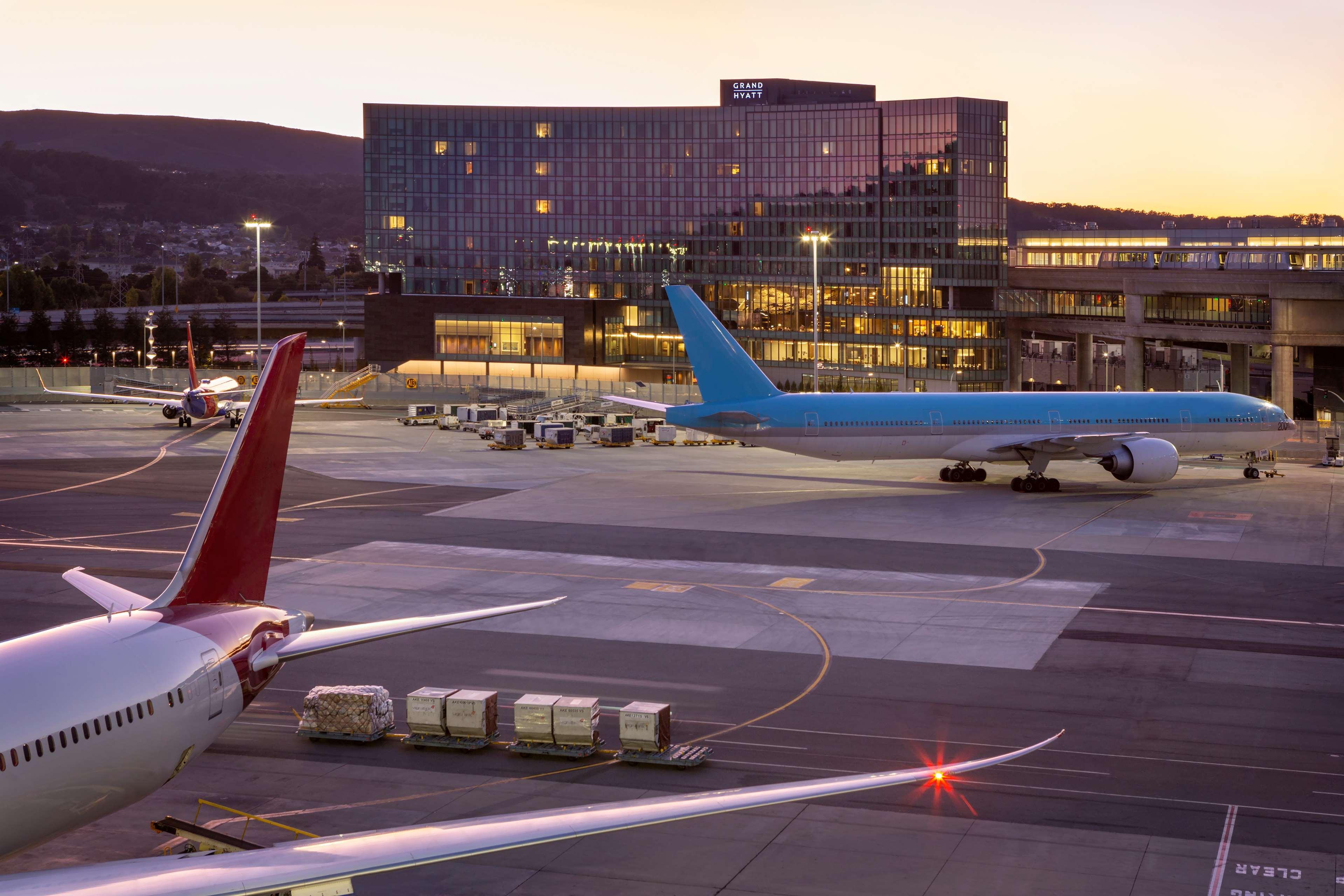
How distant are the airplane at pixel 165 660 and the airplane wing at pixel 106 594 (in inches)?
1.4

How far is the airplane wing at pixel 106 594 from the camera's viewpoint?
69.8 feet

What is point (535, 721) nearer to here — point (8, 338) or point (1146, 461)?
point (1146, 461)

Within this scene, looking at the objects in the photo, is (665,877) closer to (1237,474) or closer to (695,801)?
(695,801)

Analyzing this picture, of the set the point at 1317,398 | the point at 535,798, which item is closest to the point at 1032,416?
the point at 535,798

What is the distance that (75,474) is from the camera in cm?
6981

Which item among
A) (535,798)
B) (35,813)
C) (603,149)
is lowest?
(535,798)

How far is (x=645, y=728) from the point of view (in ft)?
84.2

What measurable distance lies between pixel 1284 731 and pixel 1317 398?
5502 inches

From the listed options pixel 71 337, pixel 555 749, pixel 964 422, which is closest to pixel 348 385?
pixel 71 337

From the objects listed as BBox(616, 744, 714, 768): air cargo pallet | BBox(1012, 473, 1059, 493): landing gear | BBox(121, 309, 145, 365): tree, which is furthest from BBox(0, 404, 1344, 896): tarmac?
BBox(121, 309, 145, 365): tree

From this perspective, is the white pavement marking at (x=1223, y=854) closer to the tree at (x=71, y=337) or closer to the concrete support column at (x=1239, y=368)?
the concrete support column at (x=1239, y=368)

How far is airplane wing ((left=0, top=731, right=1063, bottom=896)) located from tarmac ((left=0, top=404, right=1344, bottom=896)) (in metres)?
6.33

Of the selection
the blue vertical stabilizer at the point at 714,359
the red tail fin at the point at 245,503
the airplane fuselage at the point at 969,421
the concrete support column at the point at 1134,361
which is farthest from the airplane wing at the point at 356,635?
the concrete support column at the point at 1134,361

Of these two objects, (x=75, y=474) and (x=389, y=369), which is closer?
(x=75, y=474)
